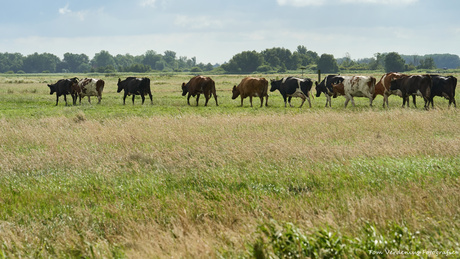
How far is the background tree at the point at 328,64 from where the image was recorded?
144625 mm

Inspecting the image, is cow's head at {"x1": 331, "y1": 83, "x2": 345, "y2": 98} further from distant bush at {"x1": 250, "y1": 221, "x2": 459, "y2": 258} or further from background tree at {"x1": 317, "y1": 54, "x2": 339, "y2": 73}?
background tree at {"x1": 317, "y1": 54, "x2": 339, "y2": 73}

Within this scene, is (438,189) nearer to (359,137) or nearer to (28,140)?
(359,137)

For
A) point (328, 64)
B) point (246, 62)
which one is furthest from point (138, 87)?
point (246, 62)

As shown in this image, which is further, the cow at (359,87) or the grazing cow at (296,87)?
the grazing cow at (296,87)

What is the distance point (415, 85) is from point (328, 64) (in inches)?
5004

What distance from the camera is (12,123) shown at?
17297 mm

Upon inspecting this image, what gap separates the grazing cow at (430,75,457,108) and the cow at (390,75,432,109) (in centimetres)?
54

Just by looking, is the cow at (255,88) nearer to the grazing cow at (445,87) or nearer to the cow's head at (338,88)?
the cow's head at (338,88)

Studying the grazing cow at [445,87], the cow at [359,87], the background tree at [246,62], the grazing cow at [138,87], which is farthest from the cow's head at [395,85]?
the background tree at [246,62]

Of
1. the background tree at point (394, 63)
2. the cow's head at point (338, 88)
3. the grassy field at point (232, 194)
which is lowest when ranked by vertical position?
the grassy field at point (232, 194)

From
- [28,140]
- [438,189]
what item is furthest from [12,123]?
[438,189]

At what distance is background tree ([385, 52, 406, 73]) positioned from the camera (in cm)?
13812

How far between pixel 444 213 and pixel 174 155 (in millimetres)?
6413

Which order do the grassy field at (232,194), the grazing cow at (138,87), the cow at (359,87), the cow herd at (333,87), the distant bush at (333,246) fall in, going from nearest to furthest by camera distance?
1. the distant bush at (333,246)
2. the grassy field at (232,194)
3. the cow herd at (333,87)
4. the cow at (359,87)
5. the grazing cow at (138,87)
